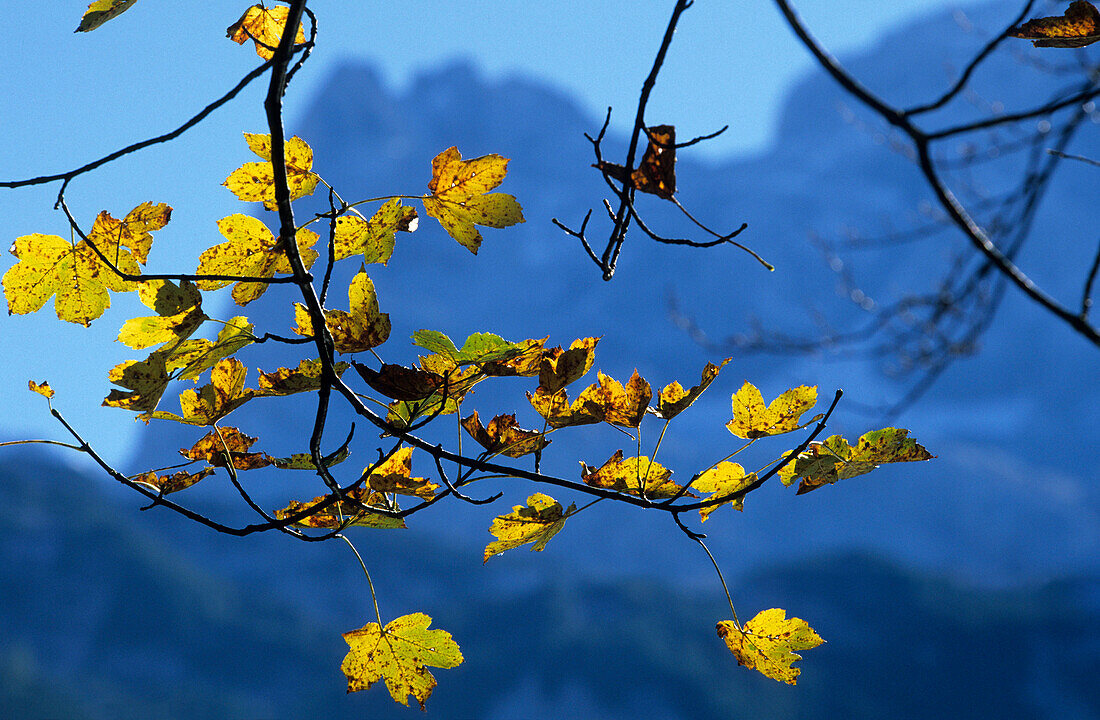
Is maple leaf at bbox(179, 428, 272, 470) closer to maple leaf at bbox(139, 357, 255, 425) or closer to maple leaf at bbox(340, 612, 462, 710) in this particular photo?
maple leaf at bbox(139, 357, 255, 425)

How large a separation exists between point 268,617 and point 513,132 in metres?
23.1

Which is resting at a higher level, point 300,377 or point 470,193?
point 470,193

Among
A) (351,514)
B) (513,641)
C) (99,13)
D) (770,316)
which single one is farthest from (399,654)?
(770,316)

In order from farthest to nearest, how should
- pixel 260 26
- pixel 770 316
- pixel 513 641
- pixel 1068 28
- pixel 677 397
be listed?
pixel 770 316 < pixel 513 641 < pixel 260 26 < pixel 677 397 < pixel 1068 28

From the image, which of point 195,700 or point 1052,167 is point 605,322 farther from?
point 1052,167

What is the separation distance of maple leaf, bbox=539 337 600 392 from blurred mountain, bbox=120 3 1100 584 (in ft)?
45.1

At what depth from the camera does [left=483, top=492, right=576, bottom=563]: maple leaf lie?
0.51 meters

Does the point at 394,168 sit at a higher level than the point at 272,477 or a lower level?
higher

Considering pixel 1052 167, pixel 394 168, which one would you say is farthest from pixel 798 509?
pixel 394 168

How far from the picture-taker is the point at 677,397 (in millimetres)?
522

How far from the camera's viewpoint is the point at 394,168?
3098 cm

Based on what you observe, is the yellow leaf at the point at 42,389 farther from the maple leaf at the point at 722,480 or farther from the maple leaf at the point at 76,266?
the maple leaf at the point at 722,480

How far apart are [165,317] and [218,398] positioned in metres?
0.06

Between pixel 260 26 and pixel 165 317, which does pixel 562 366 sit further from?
pixel 260 26
